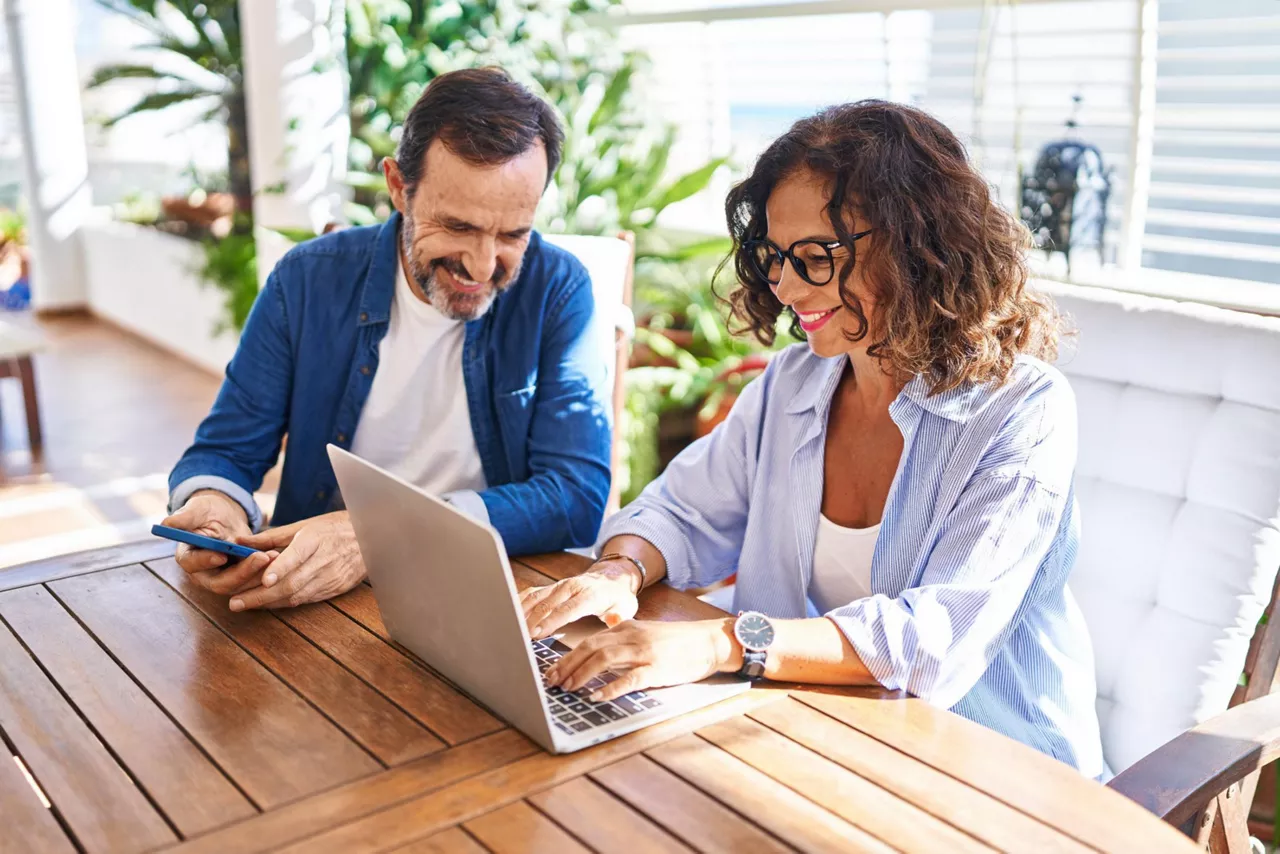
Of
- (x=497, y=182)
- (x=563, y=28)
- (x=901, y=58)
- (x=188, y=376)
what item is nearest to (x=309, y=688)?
(x=497, y=182)

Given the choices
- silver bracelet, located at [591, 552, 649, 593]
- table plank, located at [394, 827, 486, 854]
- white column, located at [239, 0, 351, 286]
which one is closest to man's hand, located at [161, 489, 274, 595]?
silver bracelet, located at [591, 552, 649, 593]

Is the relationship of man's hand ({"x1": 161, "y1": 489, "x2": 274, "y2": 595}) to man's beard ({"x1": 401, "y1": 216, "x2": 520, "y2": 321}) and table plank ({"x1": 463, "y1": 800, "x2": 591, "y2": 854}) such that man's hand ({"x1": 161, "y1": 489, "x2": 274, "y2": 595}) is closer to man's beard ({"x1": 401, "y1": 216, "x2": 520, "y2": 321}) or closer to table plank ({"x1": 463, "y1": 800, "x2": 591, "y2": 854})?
man's beard ({"x1": 401, "y1": 216, "x2": 520, "y2": 321})

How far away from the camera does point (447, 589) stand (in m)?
1.13

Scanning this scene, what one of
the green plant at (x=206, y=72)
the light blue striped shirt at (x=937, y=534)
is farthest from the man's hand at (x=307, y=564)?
the green plant at (x=206, y=72)

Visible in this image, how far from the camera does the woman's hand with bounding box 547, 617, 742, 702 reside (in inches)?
47.2

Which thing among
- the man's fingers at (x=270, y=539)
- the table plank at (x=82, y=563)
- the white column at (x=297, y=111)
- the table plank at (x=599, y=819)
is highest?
the white column at (x=297, y=111)

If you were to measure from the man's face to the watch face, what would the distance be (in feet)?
2.77

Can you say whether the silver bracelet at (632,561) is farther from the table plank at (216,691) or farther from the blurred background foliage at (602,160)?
the blurred background foliage at (602,160)

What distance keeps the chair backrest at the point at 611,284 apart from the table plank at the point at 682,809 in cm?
111

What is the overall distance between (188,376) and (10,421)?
1.09m

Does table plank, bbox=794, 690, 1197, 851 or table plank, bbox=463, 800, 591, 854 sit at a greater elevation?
table plank, bbox=463, 800, 591, 854

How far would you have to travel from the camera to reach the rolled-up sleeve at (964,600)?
4.09 feet

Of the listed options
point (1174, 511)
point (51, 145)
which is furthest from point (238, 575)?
point (51, 145)

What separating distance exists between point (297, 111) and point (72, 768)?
3845 millimetres
